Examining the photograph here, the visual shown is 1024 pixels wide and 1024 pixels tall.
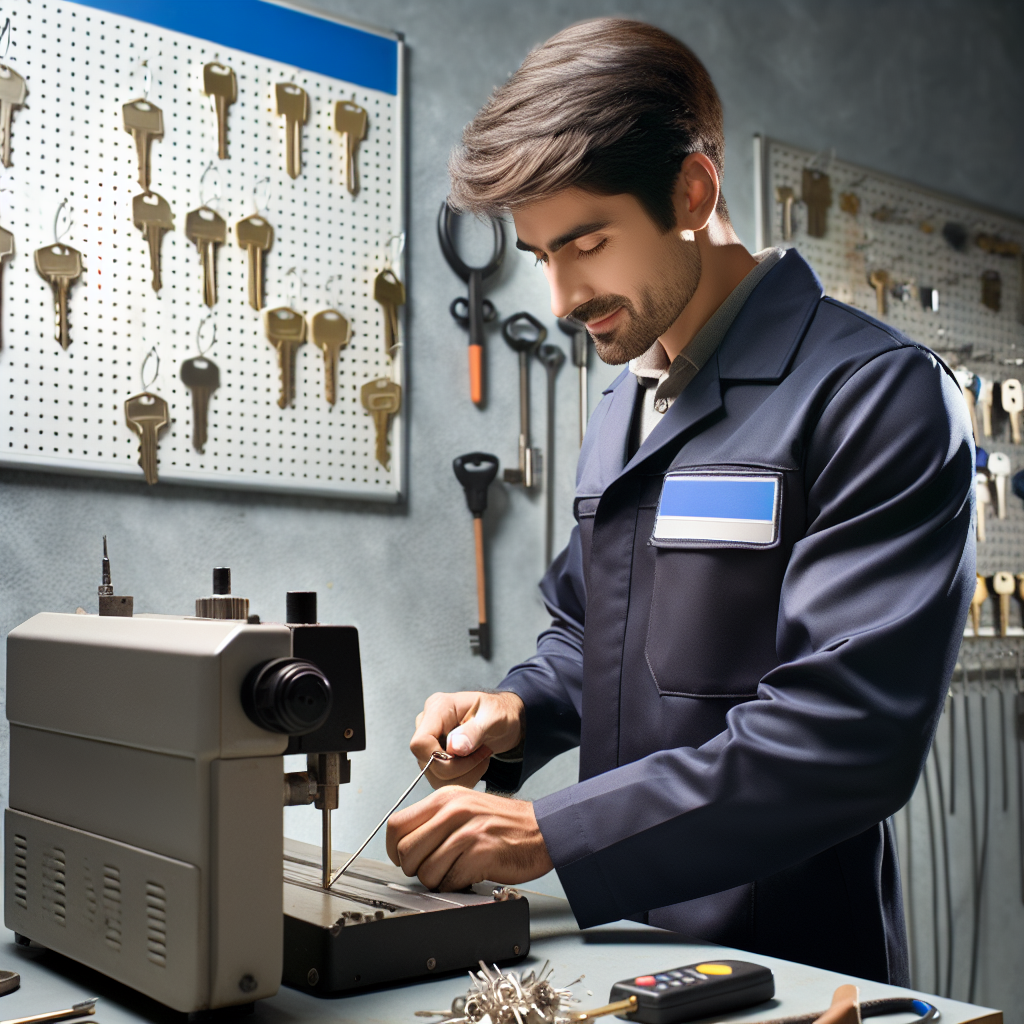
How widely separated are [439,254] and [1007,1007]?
262 centimetres

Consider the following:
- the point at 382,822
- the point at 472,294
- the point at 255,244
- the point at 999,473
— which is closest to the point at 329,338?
the point at 255,244

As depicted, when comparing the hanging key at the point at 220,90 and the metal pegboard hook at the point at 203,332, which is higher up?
the hanging key at the point at 220,90

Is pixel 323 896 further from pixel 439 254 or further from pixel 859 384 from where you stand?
pixel 439 254

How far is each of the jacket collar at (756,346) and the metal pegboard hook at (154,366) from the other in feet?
3.05

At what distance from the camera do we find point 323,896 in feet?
3.36

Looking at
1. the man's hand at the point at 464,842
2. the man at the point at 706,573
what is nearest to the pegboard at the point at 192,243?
the man at the point at 706,573

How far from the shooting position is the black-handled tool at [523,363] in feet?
7.88

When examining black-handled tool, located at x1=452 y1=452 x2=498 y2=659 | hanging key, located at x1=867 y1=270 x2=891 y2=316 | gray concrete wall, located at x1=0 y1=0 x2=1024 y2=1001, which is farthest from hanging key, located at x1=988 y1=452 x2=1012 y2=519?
black-handled tool, located at x1=452 y1=452 x2=498 y2=659

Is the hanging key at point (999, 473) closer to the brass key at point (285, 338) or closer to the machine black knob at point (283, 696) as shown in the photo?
the brass key at point (285, 338)

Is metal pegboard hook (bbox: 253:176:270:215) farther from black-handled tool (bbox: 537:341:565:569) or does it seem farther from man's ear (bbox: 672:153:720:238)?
man's ear (bbox: 672:153:720:238)

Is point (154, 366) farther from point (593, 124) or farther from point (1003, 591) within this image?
point (1003, 591)

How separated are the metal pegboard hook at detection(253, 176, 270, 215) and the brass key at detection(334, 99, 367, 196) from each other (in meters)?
0.17

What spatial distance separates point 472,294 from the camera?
2.34 metres

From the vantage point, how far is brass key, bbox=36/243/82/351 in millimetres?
1851
